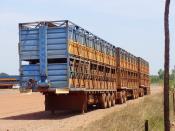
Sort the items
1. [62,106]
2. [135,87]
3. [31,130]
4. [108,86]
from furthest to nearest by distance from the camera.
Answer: [135,87] < [108,86] < [62,106] < [31,130]

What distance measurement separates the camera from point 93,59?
26.0 metres

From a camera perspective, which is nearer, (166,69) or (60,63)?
(166,69)

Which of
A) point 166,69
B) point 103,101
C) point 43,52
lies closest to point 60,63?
point 43,52

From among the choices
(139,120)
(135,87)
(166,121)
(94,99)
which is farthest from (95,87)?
(135,87)

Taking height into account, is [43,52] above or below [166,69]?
above

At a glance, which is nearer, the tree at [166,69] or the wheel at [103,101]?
the tree at [166,69]

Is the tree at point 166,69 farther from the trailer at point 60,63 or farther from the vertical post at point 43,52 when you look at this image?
the vertical post at point 43,52

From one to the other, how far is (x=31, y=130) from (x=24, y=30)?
682cm

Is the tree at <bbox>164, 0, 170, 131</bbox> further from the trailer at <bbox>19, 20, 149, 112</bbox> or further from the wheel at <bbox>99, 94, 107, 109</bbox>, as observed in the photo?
the wheel at <bbox>99, 94, 107, 109</bbox>

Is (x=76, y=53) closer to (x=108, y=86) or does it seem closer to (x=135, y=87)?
(x=108, y=86)

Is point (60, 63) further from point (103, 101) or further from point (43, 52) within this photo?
point (103, 101)

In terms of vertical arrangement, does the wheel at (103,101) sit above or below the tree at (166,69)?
below

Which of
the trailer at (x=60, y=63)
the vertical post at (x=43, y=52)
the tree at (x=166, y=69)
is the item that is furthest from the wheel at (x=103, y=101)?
the tree at (x=166, y=69)

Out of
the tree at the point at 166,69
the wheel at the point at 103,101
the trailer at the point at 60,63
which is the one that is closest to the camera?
the tree at the point at 166,69
